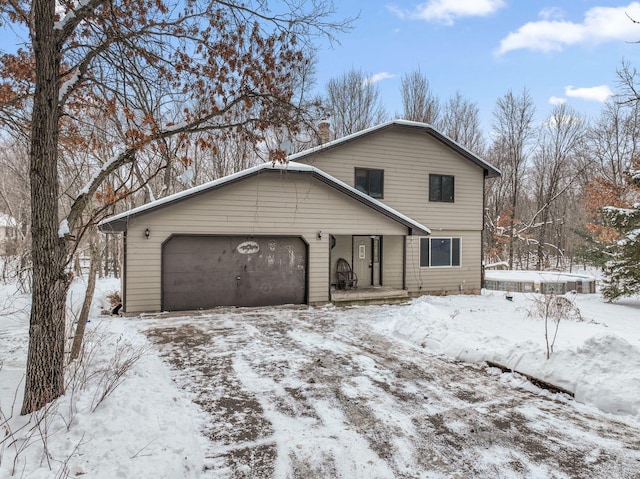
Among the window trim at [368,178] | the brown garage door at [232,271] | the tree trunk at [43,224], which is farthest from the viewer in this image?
the window trim at [368,178]

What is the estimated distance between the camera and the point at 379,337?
25.6ft

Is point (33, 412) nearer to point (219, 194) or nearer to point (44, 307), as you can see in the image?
point (44, 307)

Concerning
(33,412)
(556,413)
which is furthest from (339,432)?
(33,412)

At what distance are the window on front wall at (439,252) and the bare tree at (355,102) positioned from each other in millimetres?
13499

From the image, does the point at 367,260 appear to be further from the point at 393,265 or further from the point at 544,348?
the point at 544,348

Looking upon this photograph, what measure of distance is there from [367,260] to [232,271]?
5.38 m

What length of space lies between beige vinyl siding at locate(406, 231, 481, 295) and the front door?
1165 mm

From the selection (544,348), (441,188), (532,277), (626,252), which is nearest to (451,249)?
(441,188)

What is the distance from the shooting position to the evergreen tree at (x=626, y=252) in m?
11.3

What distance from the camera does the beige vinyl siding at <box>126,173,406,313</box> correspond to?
9641 mm

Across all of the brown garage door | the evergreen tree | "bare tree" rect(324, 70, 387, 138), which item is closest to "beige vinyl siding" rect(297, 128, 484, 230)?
the brown garage door

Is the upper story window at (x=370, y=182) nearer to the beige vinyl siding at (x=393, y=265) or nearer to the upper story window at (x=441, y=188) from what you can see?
the beige vinyl siding at (x=393, y=265)

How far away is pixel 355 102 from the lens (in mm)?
26188

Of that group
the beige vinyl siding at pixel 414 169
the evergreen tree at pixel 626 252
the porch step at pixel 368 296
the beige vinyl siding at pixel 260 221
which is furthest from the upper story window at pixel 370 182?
the evergreen tree at pixel 626 252
